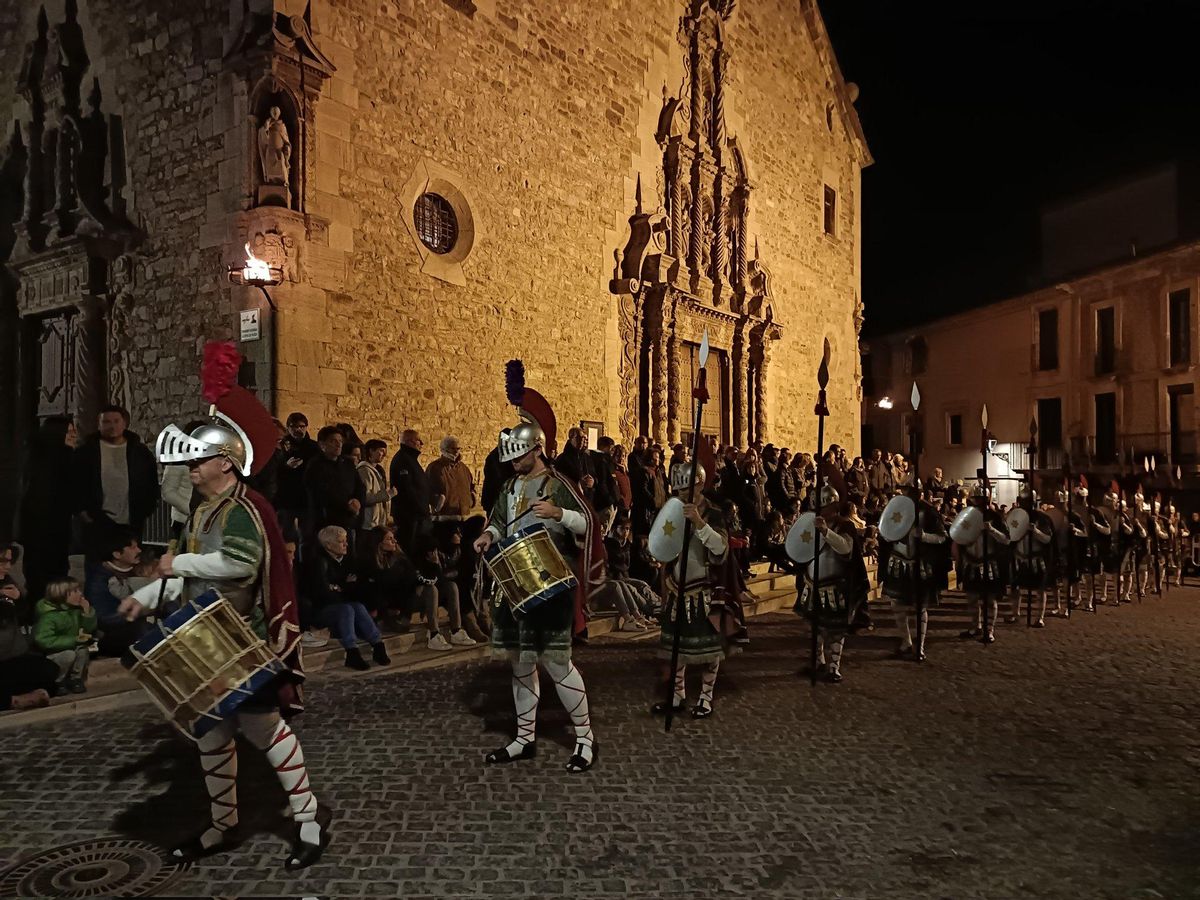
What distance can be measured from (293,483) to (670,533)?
379 centimetres

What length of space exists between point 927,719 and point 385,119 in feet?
30.5

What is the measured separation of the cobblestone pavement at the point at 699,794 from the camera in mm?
3854

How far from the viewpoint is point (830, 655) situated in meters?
8.21

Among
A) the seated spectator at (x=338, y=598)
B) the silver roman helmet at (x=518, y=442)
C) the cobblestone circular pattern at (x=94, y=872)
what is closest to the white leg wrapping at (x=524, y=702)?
the silver roman helmet at (x=518, y=442)

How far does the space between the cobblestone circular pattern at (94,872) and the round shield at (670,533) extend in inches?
145

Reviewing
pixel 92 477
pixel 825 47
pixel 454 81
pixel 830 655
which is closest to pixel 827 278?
pixel 825 47

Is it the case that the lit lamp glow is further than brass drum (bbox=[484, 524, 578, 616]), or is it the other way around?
the lit lamp glow

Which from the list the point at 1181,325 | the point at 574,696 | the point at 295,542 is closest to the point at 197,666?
the point at 574,696

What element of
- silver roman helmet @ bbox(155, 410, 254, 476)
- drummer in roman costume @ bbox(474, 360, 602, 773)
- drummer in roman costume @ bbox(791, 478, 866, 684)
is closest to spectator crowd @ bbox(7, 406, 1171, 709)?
drummer in roman costume @ bbox(791, 478, 866, 684)

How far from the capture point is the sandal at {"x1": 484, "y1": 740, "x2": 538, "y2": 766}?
208 inches

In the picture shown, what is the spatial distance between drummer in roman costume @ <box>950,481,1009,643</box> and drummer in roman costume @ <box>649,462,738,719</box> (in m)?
4.59

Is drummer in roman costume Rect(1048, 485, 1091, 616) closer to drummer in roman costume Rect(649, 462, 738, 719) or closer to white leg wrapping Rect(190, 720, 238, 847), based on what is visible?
drummer in roman costume Rect(649, 462, 738, 719)

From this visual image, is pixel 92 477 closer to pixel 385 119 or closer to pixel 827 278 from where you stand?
pixel 385 119

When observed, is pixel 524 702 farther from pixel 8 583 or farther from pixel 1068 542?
pixel 1068 542
